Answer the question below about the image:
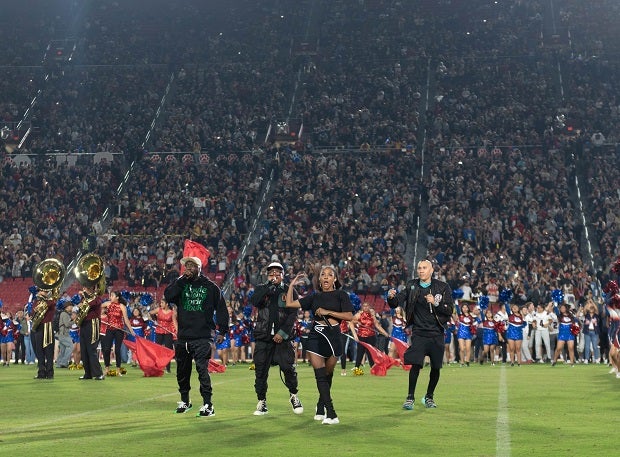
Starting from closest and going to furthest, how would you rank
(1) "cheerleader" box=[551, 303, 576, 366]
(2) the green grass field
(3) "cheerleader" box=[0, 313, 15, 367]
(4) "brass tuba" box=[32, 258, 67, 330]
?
(2) the green grass field < (4) "brass tuba" box=[32, 258, 67, 330] < (1) "cheerleader" box=[551, 303, 576, 366] < (3) "cheerleader" box=[0, 313, 15, 367]

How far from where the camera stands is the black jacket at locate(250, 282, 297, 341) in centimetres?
A: 1366

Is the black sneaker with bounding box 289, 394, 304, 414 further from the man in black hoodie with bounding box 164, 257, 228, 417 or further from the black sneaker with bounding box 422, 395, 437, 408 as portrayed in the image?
the black sneaker with bounding box 422, 395, 437, 408

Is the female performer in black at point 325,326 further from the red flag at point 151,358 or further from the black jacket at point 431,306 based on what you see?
the red flag at point 151,358

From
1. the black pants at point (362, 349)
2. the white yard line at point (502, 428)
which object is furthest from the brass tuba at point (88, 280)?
the white yard line at point (502, 428)

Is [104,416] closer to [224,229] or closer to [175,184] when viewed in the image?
[224,229]

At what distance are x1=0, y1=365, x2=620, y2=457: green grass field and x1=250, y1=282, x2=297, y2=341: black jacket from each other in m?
1.02

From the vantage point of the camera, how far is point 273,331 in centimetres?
1370

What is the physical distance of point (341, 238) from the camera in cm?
4125

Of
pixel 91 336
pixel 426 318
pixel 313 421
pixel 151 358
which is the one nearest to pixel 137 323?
pixel 151 358

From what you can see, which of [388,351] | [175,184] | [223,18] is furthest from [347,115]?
[388,351]

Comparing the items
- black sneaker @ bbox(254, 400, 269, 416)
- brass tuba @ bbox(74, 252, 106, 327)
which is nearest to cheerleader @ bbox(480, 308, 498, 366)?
brass tuba @ bbox(74, 252, 106, 327)

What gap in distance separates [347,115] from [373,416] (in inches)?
1531

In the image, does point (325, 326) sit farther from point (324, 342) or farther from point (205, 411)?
point (205, 411)

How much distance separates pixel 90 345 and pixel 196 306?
29.7 feet
